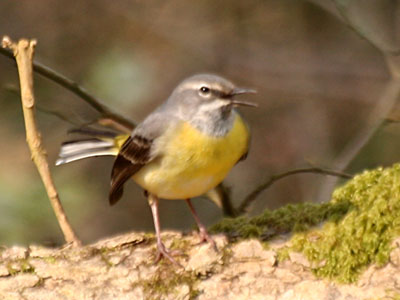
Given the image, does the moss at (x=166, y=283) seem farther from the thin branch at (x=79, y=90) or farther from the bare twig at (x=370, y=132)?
the bare twig at (x=370, y=132)

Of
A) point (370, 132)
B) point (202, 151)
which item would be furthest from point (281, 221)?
point (370, 132)

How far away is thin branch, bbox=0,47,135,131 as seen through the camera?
519 centimetres

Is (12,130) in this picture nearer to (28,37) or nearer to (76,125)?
(28,37)

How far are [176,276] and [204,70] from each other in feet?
21.0

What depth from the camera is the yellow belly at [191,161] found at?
449 centimetres

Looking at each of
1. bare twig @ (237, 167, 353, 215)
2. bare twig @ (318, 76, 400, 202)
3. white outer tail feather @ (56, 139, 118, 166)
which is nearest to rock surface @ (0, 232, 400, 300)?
white outer tail feather @ (56, 139, 118, 166)

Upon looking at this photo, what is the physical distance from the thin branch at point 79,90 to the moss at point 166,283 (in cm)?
183

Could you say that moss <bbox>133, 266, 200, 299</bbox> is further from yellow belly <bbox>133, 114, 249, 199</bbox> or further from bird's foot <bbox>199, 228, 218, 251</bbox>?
yellow belly <bbox>133, 114, 249, 199</bbox>

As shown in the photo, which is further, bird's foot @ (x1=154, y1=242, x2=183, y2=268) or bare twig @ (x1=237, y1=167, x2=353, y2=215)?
bare twig @ (x1=237, y1=167, x2=353, y2=215)

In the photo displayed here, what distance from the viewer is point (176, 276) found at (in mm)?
4082

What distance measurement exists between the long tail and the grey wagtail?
56cm

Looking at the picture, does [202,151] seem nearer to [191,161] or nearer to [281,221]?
[191,161]

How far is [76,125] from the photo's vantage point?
6156 mm

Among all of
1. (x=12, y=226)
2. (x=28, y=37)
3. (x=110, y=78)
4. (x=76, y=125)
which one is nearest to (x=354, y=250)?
(x=76, y=125)
